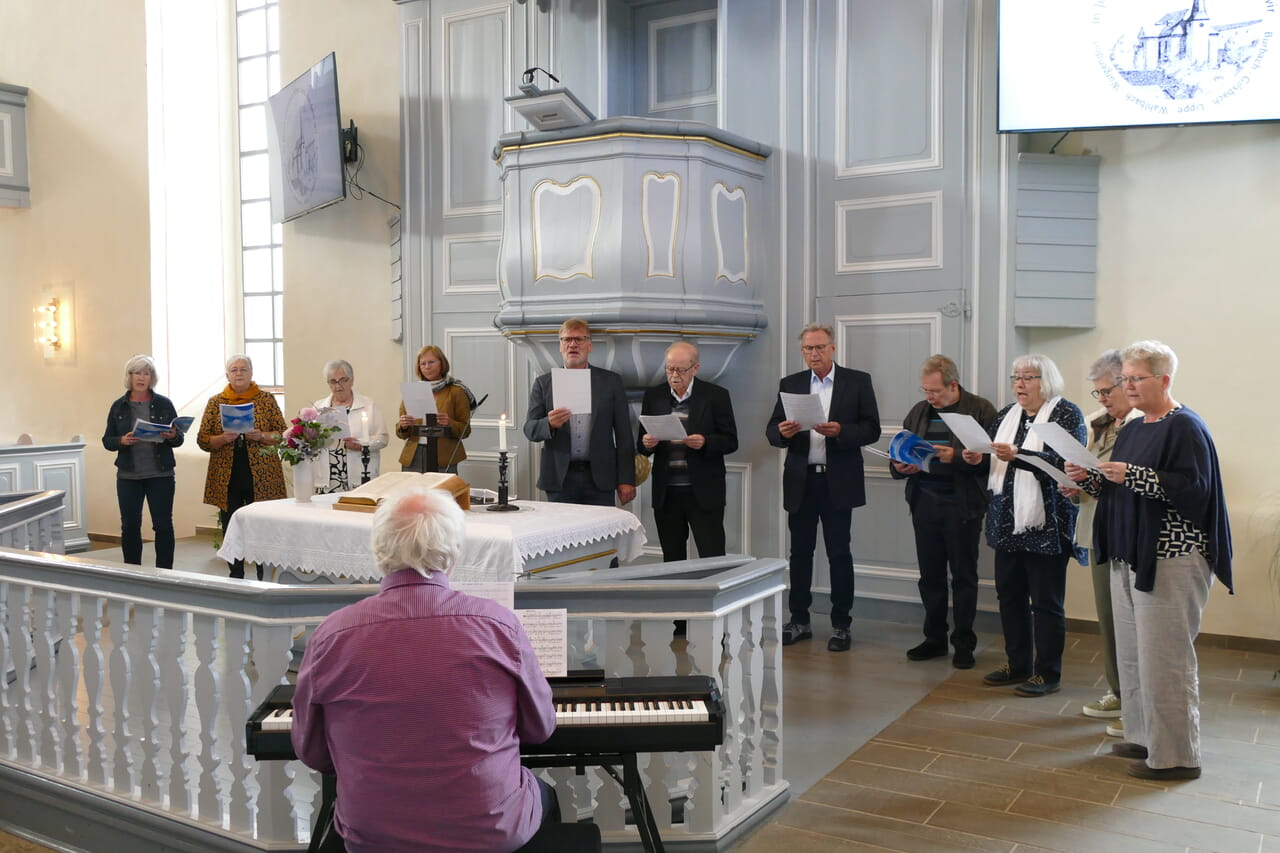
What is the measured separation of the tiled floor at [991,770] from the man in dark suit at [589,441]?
1227 millimetres

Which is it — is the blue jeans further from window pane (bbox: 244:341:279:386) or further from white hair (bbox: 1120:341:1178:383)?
white hair (bbox: 1120:341:1178:383)

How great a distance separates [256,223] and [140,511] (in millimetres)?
4180

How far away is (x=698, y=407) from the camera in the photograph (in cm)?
523

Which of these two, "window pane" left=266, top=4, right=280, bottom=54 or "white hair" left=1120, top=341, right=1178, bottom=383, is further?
"window pane" left=266, top=4, right=280, bottom=54

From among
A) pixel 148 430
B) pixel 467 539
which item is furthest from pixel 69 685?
pixel 148 430

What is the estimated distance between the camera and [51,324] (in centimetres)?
1039

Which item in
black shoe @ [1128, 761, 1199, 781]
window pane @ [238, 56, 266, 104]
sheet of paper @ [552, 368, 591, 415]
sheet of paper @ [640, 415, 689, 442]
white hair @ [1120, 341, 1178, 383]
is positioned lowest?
black shoe @ [1128, 761, 1199, 781]

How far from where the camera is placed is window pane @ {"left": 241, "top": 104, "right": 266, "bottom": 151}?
382 inches

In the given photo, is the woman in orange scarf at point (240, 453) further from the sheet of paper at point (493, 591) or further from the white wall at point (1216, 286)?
the white wall at point (1216, 286)

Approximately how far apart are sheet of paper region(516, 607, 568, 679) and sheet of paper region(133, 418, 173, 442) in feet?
13.9

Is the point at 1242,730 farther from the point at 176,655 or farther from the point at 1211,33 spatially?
the point at 176,655

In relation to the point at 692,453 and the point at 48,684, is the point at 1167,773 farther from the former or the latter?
the point at 48,684

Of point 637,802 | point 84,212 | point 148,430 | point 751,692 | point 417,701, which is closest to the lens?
point 417,701

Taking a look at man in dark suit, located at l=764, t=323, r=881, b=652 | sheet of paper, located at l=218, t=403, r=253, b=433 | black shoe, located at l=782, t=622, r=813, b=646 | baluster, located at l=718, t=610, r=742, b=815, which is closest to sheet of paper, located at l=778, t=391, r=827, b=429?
man in dark suit, located at l=764, t=323, r=881, b=652
